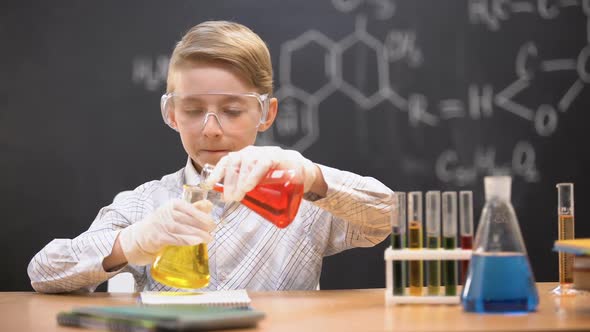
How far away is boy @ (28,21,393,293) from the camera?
1.65m

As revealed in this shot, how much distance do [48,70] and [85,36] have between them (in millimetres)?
186

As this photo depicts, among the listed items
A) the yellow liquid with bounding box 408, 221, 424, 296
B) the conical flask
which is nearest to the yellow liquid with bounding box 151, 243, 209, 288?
the yellow liquid with bounding box 408, 221, 424, 296

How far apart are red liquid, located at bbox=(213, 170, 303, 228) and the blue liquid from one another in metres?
0.35

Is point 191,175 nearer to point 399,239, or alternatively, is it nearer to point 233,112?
point 233,112

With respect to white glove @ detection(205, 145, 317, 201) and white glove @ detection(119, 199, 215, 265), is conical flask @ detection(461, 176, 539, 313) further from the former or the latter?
white glove @ detection(119, 199, 215, 265)

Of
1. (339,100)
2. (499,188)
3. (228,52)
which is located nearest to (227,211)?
(228,52)

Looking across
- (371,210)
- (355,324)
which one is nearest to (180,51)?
(371,210)

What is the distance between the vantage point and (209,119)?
183 cm

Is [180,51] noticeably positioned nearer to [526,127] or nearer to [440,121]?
[440,121]

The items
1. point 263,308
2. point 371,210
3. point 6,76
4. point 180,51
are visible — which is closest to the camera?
point 263,308

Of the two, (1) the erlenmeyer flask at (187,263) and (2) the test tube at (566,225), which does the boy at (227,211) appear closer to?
(1) the erlenmeyer flask at (187,263)

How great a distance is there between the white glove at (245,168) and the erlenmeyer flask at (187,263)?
5cm

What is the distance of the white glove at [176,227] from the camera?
4.68ft

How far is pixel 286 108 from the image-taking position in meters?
3.01
